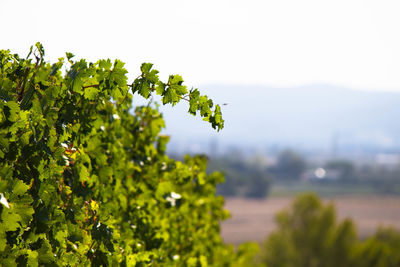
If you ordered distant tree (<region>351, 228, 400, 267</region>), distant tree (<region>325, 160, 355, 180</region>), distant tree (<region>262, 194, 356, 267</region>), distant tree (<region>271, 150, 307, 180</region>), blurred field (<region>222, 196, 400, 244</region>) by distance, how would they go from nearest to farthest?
distant tree (<region>351, 228, 400, 267</region>), distant tree (<region>262, 194, 356, 267</region>), blurred field (<region>222, 196, 400, 244</region>), distant tree (<region>325, 160, 355, 180</region>), distant tree (<region>271, 150, 307, 180</region>)

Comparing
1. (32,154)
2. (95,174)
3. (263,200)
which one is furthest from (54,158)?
(263,200)

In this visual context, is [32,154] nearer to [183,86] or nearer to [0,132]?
[0,132]

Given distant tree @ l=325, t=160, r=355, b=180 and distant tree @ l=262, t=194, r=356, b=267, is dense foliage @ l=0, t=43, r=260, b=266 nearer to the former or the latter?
distant tree @ l=262, t=194, r=356, b=267

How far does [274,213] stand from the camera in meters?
108

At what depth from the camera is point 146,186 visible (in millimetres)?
5660

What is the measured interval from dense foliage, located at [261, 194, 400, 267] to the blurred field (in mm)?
45296

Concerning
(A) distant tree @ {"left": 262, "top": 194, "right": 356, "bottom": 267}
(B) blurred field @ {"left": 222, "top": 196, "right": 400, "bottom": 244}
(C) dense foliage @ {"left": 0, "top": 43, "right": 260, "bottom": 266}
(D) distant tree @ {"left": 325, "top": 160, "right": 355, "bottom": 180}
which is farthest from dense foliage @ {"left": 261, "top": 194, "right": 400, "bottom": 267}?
(D) distant tree @ {"left": 325, "top": 160, "right": 355, "bottom": 180}

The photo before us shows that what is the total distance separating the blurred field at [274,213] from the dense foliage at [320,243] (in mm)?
45296

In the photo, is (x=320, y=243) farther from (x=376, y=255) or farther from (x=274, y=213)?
(x=274, y=213)

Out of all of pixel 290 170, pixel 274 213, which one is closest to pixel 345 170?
pixel 290 170

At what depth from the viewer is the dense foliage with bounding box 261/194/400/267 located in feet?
94.4

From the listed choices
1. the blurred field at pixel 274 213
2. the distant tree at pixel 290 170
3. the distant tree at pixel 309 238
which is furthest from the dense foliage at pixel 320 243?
the distant tree at pixel 290 170

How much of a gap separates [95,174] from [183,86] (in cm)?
141

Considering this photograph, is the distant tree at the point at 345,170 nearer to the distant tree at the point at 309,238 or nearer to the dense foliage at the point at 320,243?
the distant tree at the point at 309,238
